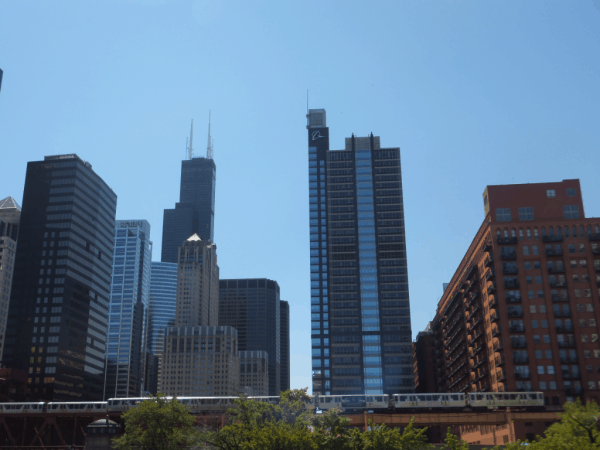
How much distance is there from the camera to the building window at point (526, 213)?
12764 centimetres

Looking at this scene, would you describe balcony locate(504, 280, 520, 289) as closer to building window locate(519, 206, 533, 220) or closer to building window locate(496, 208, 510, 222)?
building window locate(496, 208, 510, 222)

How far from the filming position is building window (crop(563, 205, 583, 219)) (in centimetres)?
12656

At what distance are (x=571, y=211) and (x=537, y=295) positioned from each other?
2016 centimetres

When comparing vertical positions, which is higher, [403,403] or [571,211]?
[571,211]

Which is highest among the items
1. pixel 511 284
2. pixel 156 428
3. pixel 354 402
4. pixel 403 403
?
pixel 511 284

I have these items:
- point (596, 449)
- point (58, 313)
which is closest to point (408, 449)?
point (596, 449)

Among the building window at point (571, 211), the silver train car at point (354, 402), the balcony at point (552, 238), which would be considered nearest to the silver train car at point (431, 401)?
the silver train car at point (354, 402)

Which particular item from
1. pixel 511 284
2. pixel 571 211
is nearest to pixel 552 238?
pixel 571 211

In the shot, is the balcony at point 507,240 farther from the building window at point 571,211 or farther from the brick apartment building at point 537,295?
the building window at point 571,211

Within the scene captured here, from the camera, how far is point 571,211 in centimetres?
12706

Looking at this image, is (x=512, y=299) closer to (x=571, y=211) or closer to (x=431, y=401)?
(x=571, y=211)

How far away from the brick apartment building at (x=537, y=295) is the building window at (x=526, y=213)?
0.64 feet

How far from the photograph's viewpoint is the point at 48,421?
12606 centimetres

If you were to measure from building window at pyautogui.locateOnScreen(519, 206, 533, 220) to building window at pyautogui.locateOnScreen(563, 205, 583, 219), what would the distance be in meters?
6.89
